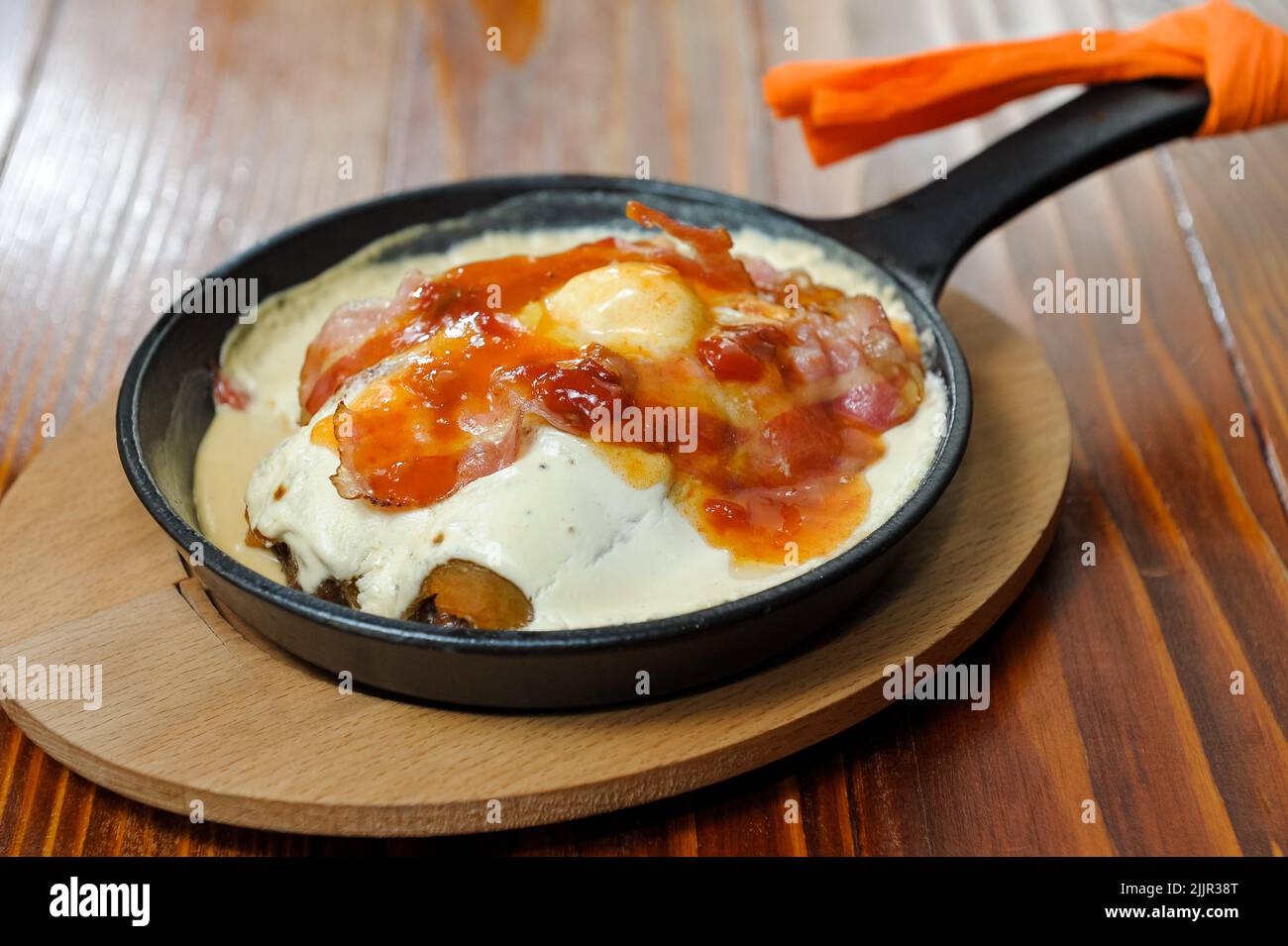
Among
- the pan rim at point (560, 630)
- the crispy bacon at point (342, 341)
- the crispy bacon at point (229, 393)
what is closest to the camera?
the pan rim at point (560, 630)

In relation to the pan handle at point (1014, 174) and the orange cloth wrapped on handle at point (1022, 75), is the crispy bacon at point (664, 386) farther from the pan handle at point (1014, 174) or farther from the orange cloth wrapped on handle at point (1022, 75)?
the orange cloth wrapped on handle at point (1022, 75)

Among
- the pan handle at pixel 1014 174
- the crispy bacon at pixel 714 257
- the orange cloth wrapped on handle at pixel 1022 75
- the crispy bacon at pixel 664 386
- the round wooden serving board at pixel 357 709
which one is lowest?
the round wooden serving board at pixel 357 709

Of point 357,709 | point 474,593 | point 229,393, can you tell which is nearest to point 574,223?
point 229,393

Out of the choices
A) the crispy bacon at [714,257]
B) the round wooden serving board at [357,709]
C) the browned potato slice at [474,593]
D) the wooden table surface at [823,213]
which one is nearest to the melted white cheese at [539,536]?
the browned potato slice at [474,593]

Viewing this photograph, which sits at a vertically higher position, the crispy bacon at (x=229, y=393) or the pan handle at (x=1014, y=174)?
the pan handle at (x=1014, y=174)

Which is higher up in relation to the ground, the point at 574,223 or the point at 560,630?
the point at 574,223

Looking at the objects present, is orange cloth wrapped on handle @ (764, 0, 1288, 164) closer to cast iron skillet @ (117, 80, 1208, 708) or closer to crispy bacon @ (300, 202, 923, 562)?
cast iron skillet @ (117, 80, 1208, 708)

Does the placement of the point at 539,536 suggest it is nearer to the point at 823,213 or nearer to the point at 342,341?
the point at 342,341
